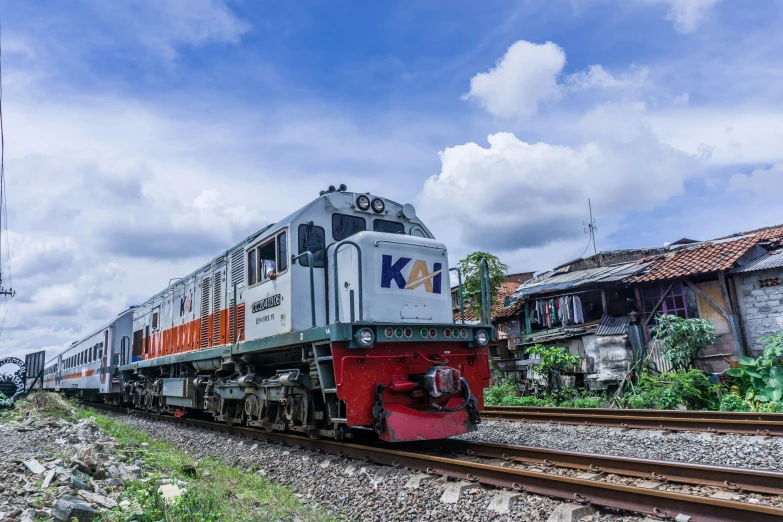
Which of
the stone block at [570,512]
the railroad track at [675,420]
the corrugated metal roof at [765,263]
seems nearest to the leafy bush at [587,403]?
the railroad track at [675,420]

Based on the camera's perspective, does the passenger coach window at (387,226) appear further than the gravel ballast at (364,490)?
Yes

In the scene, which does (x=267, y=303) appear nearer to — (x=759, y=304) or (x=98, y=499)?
(x=98, y=499)

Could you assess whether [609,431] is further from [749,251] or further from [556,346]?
[749,251]

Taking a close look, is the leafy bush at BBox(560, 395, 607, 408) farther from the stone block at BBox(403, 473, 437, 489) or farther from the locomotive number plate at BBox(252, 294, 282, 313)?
the stone block at BBox(403, 473, 437, 489)

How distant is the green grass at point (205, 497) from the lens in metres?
4.06

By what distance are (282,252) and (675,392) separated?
29.9 feet

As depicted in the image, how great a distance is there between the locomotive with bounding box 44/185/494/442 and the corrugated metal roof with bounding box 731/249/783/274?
8.86m

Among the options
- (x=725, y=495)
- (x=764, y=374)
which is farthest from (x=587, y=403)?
(x=725, y=495)

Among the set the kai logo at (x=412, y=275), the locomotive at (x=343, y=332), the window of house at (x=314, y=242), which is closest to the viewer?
the locomotive at (x=343, y=332)

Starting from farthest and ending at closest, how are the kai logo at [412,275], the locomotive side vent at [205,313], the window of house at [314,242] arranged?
the locomotive side vent at [205,313]
the window of house at [314,242]
the kai logo at [412,275]

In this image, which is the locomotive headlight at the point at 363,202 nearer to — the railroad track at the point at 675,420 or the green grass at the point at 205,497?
the green grass at the point at 205,497

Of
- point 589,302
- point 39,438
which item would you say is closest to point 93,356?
point 39,438

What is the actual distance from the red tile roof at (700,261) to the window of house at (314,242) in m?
10.2

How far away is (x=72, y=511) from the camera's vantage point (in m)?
3.74
